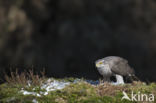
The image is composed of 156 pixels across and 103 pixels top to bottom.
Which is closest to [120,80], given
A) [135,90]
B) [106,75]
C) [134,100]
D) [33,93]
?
[106,75]

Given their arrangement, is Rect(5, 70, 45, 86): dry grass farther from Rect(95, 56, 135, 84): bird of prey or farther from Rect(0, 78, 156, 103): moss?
Rect(95, 56, 135, 84): bird of prey

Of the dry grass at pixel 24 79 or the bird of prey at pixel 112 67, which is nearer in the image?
the dry grass at pixel 24 79

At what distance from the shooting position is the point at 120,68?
29.5 ft

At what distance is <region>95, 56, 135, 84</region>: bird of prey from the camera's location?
8.64 meters

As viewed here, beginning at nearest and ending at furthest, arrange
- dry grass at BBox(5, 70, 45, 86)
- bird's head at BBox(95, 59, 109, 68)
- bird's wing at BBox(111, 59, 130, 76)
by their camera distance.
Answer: dry grass at BBox(5, 70, 45, 86), bird's head at BBox(95, 59, 109, 68), bird's wing at BBox(111, 59, 130, 76)

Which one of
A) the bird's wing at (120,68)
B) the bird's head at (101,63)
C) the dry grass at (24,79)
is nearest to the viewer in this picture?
the dry grass at (24,79)

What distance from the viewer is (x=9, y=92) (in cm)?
767

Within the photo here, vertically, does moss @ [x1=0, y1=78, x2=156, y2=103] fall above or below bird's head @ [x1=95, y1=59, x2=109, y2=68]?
below

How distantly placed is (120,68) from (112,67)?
0.28m

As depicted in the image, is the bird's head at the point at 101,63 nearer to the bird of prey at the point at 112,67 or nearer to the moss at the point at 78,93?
the bird of prey at the point at 112,67

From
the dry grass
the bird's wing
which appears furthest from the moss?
the bird's wing

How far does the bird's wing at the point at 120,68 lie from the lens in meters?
8.84

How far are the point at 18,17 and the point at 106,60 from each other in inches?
375

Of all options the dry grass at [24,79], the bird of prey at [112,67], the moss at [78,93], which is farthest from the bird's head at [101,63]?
the dry grass at [24,79]
